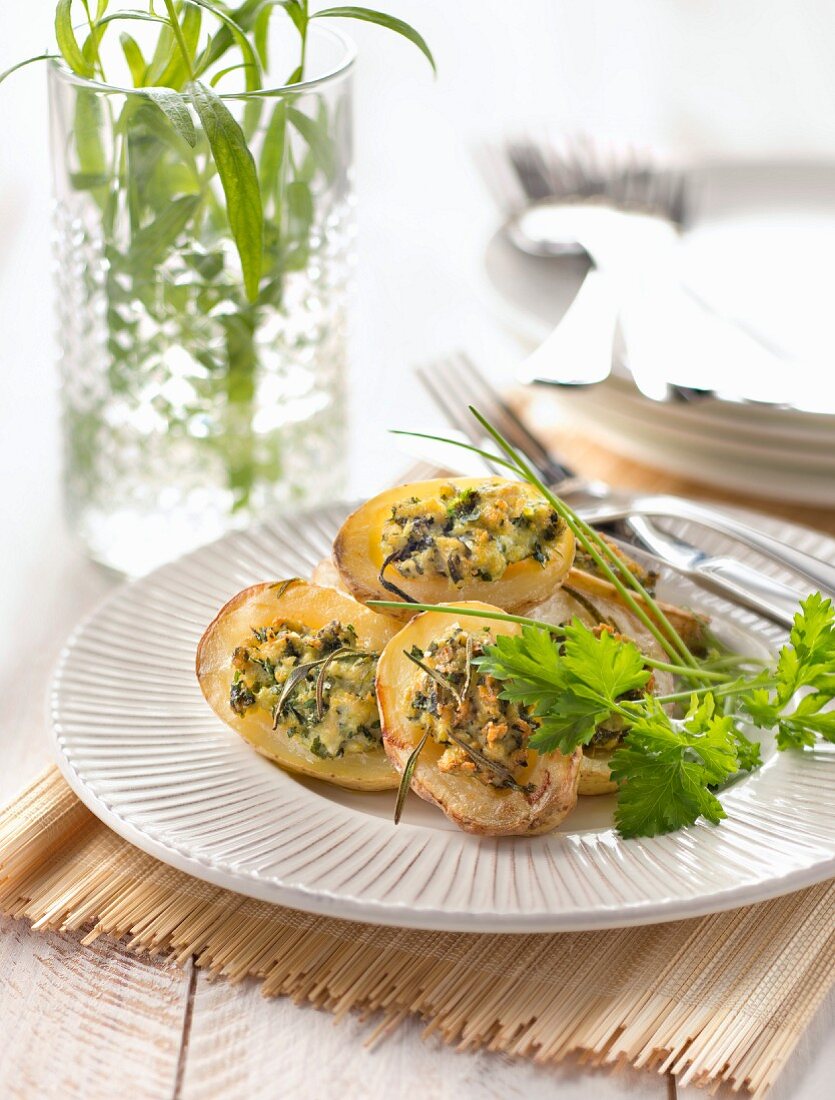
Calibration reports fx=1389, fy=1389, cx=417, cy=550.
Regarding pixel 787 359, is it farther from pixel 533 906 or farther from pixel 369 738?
pixel 533 906

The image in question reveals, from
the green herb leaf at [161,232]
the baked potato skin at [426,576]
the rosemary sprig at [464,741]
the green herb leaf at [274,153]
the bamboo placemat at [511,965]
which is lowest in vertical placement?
the bamboo placemat at [511,965]

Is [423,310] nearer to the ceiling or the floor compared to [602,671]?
nearer to the floor

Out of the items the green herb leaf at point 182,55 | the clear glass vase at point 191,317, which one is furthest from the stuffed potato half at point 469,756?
the green herb leaf at point 182,55

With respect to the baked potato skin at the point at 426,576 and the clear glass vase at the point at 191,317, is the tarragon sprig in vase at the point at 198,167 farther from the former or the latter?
the baked potato skin at the point at 426,576

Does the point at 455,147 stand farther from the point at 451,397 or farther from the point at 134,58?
the point at 134,58

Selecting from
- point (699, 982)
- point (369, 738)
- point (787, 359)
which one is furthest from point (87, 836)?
point (787, 359)

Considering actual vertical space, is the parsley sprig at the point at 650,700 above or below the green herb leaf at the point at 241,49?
below

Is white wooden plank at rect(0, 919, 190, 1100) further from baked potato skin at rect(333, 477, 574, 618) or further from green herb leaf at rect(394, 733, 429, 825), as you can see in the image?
baked potato skin at rect(333, 477, 574, 618)
